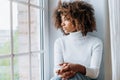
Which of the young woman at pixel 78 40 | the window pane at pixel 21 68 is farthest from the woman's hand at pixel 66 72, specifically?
the window pane at pixel 21 68

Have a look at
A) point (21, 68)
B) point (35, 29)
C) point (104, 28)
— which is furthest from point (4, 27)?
point (104, 28)

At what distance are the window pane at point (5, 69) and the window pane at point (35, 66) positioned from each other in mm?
342

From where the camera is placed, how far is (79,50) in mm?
1454

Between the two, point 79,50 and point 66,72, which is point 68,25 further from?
point 66,72

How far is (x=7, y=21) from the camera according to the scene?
1.15 metres

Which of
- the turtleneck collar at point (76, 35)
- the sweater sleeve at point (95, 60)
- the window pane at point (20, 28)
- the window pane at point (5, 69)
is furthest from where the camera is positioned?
the turtleneck collar at point (76, 35)

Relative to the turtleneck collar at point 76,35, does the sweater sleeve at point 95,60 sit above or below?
below

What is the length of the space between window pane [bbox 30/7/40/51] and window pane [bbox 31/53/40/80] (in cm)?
5

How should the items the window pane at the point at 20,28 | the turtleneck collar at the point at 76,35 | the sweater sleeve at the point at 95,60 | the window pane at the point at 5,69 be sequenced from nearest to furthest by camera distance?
1. the window pane at the point at 5,69
2. the window pane at the point at 20,28
3. the sweater sleeve at the point at 95,60
4. the turtleneck collar at the point at 76,35

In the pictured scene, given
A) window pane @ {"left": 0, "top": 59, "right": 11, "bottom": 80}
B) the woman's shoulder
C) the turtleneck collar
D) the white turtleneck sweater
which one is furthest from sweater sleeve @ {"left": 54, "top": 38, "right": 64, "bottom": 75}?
window pane @ {"left": 0, "top": 59, "right": 11, "bottom": 80}

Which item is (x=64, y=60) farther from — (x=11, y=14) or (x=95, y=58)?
(x=11, y=14)

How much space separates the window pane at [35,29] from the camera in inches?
58.1

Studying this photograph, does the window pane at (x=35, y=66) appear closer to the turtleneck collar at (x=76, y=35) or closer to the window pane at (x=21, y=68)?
the window pane at (x=21, y=68)

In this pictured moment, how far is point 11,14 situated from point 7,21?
0.04 meters
